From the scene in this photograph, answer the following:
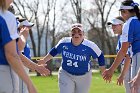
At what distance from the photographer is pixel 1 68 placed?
4.14 meters

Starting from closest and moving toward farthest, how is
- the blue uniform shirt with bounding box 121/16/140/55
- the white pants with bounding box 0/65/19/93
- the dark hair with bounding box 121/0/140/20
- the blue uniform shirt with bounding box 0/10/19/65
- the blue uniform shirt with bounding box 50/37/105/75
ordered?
the blue uniform shirt with bounding box 0/10/19/65 → the white pants with bounding box 0/65/19/93 → the blue uniform shirt with bounding box 121/16/140/55 → the dark hair with bounding box 121/0/140/20 → the blue uniform shirt with bounding box 50/37/105/75

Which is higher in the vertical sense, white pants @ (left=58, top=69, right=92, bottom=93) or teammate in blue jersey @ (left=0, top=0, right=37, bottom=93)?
teammate in blue jersey @ (left=0, top=0, right=37, bottom=93)

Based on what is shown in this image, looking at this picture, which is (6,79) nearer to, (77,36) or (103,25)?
(77,36)

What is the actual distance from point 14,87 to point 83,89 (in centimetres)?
385

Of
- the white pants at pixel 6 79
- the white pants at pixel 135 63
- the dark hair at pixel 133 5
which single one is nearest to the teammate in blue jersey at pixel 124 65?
the white pants at pixel 135 63

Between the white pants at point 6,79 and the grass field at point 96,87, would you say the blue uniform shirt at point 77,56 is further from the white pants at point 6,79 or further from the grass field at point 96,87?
the grass field at point 96,87

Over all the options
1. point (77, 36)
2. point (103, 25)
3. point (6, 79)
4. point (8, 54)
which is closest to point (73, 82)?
point (77, 36)

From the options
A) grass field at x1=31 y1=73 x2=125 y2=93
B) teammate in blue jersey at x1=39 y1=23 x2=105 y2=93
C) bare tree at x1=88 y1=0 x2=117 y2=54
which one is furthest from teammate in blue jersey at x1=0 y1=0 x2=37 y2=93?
bare tree at x1=88 y1=0 x2=117 y2=54

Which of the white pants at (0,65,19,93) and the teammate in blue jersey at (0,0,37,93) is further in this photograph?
the white pants at (0,65,19,93)

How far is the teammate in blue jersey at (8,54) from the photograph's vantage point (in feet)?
13.2

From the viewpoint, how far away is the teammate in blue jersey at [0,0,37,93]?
13.2ft

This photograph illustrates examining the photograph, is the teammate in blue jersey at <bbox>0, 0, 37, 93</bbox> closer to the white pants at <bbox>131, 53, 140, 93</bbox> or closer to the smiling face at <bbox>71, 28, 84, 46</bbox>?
the white pants at <bbox>131, 53, 140, 93</bbox>

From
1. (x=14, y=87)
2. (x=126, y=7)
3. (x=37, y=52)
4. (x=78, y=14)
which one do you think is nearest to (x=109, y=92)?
(x=126, y=7)

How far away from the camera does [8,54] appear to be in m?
4.04
